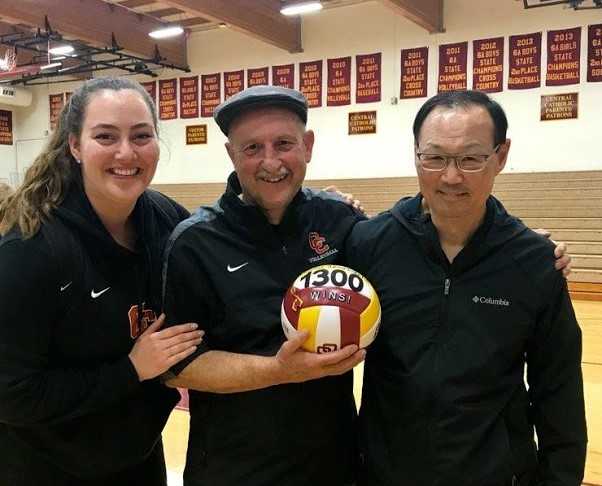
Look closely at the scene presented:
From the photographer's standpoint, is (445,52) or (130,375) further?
(445,52)

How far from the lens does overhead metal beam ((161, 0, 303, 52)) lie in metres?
9.67

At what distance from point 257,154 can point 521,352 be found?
2.88 feet

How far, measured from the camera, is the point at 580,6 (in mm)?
9117

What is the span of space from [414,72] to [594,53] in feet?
10.1

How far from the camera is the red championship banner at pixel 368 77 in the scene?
437 inches

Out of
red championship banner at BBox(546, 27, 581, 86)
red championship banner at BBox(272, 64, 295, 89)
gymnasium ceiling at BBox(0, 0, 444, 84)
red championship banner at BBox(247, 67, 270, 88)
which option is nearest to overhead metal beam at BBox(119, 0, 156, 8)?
gymnasium ceiling at BBox(0, 0, 444, 84)

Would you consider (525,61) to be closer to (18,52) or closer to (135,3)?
(135,3)

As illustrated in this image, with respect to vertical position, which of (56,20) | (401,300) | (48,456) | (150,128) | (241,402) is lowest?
(48,456)

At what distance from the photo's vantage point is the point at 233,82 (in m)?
12.8

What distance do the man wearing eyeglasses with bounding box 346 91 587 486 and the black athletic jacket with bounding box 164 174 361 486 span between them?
18 cm

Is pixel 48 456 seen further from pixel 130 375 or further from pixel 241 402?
pixel 241 402

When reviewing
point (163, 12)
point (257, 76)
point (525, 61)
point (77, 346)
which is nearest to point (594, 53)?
point (525, 61)

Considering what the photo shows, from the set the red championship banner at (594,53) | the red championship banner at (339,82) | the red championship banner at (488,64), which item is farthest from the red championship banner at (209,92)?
the red championship banner at (594,53)

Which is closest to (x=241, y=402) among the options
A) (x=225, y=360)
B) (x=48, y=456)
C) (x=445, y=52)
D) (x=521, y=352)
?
(x=225, y=360)
